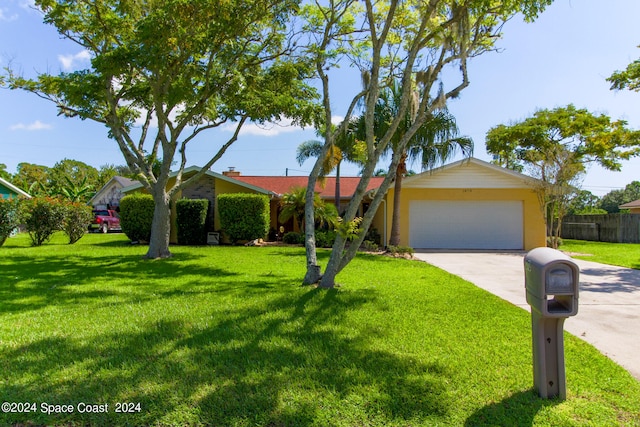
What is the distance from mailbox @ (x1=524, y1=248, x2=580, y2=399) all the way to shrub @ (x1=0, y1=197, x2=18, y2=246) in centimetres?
1791

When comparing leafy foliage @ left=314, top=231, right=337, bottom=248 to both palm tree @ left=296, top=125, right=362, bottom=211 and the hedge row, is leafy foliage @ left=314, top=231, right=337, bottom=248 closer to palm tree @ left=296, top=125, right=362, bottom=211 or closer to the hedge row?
palm tree @ left=296, top=125, right=362, bottom=211

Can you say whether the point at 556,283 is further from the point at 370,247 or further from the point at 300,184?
the point at 300,184

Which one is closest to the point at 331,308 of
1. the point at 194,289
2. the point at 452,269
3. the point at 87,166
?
the point at 194,289

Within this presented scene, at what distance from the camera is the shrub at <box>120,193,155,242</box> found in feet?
57.0

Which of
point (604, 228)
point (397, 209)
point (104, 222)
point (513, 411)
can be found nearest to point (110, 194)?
point (104, 222)

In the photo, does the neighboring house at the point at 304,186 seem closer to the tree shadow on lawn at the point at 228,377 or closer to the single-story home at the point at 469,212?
the single-story home at the point at 469,212

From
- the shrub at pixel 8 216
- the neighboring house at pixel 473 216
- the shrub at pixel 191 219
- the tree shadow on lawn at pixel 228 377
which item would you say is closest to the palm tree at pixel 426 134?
the neighboring house at pixel 473 216

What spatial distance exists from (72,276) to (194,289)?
343 centimetres

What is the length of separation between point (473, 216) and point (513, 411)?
15.8m

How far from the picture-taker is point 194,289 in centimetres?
770

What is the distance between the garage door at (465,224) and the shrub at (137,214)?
1122 centimetres

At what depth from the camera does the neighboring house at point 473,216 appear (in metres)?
17.7

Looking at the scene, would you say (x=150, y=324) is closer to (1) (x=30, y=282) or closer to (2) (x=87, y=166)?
(1) (x=30, y=282)

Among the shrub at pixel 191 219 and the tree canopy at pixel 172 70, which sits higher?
the tree canopy at pixel 172 70
